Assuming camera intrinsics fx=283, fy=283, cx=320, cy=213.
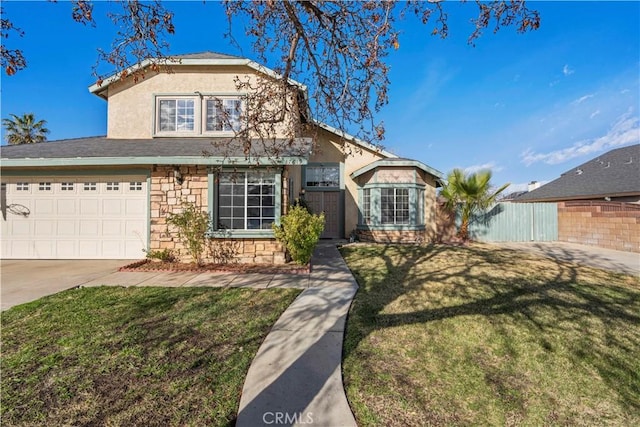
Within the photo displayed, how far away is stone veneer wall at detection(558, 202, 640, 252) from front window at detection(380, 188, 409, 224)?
8187 mm

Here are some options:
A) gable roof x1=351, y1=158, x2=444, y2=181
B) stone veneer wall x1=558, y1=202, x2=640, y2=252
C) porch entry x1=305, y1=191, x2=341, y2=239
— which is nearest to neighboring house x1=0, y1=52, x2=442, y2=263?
gable roof x1=351, y1=158, x2=444, y2=181

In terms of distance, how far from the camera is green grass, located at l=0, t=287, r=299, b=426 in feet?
8.43

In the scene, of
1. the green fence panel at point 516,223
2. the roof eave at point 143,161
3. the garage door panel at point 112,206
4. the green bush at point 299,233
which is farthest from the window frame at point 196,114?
the green fence panel at point 516,223

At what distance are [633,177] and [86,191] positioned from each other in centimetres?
2616

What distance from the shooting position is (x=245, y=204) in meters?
8.35

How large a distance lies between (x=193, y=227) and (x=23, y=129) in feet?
102

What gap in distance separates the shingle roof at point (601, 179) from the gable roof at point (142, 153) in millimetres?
18560

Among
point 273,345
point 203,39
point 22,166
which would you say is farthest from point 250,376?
point 22,166

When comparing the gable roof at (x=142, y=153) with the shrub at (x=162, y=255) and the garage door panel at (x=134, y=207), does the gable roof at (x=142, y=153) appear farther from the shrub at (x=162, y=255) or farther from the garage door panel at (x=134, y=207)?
the shrub at (x=162, y=255)

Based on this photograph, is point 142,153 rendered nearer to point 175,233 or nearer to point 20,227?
point 175,233

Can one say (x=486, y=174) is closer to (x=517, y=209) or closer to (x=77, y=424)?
(x=517, y=209)

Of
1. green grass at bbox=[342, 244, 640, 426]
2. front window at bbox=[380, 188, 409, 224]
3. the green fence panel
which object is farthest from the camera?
the green fence panel

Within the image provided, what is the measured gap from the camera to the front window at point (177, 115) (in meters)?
10.9

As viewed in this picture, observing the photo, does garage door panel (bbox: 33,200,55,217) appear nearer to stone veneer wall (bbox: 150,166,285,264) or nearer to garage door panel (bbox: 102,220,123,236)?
garage door panel (bbox: 102,220,123,236)
